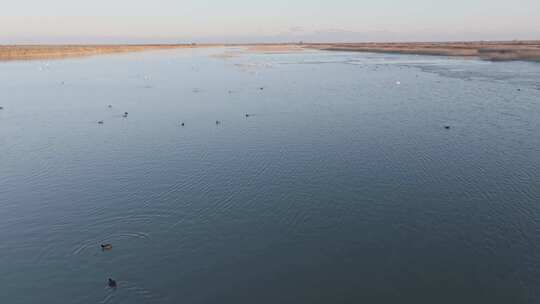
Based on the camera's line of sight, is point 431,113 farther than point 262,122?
Yes

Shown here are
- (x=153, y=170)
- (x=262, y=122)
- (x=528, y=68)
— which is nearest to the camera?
(x=153, y=170)

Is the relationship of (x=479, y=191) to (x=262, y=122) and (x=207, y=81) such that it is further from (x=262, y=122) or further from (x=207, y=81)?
(x=207, y=81)

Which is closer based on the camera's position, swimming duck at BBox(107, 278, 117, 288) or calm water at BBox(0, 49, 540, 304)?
swimming duck at BBox(107, 278, 117, 288)

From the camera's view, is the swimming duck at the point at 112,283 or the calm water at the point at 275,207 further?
the calm water at the point at 275,207

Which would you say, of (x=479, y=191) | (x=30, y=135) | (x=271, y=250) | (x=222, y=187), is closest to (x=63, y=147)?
(x=30, y=135)

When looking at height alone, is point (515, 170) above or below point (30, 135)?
below

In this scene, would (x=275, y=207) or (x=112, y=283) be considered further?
(x=275, y=207)

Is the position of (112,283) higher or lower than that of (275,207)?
lower

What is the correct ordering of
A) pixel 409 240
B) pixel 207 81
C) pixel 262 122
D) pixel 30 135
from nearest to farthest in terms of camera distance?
1. pixel 409 240
2. pixel 30 135
3. pixel 262 122
4. pixel 207 81
